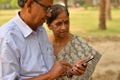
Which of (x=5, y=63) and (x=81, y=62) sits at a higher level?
(x=5, y=63)

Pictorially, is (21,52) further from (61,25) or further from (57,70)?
(61,25)

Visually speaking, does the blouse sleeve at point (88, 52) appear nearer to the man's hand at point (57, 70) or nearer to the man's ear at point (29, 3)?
the man's hand at point (57, 70)

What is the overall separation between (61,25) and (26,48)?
2.99 ft

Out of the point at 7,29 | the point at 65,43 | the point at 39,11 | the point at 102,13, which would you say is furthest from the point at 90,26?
the point at 7,29

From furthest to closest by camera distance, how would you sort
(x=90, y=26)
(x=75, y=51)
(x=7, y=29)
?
1. (x=90, y=26)
2. (x=75, y=51)
3. (x=7, y=29)

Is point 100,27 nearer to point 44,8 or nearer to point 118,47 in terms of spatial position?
point 118,47

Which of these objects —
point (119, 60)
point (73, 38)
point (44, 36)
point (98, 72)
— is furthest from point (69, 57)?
point (119, 60)

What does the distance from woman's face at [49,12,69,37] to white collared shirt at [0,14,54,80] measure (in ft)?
2.14

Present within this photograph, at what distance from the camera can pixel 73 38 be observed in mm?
3033

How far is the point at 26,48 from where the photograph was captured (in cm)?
213

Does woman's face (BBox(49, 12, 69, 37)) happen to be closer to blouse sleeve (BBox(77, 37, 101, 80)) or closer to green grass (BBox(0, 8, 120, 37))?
blouse sleeve (BBox(77, 37, 101, 80))

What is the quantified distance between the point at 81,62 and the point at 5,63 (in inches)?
21.5

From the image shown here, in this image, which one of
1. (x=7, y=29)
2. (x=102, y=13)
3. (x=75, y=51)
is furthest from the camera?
(x=102, y=13)

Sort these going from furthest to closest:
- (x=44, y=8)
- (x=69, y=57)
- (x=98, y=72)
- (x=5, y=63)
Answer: (x=98, y=72) < (x=69, y=57) < (x=44, y=8) < (x=5, y=63)
